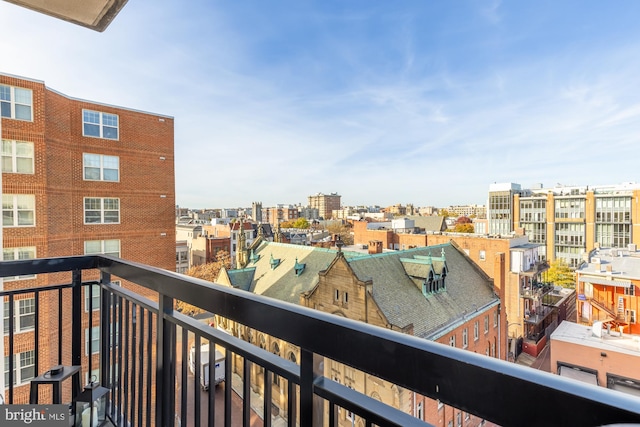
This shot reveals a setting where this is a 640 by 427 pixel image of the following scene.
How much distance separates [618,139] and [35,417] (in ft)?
58.3

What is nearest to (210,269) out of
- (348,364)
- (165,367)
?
(165,367)

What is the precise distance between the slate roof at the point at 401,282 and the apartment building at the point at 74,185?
5186 millimetres

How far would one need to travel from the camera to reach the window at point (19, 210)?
739cm

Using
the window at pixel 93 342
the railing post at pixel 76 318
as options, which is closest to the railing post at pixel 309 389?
the railing post at pixel 76 318

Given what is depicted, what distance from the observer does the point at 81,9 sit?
1359mm

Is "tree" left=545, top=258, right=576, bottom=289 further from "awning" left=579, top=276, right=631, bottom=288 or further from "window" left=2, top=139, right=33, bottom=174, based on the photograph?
"window" left=2, top=139, right=33, bottom=174

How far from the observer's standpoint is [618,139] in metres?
12.2

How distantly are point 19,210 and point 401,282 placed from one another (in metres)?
11.0

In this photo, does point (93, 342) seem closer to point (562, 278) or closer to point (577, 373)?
point (577, 373)

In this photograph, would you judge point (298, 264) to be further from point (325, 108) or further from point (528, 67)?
point (528, 67)

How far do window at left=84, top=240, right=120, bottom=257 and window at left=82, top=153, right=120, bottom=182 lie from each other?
1860 mm

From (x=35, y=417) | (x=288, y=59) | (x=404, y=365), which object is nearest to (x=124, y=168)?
(x=288, y=59)

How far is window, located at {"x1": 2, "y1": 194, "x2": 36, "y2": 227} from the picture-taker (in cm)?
739

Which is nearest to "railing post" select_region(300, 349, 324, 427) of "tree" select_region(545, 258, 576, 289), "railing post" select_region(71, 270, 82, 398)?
"railing post" select_region(71, 270, 82, 398)
